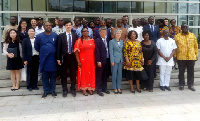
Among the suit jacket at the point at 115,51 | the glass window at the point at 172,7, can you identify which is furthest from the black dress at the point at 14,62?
the glass window at the point at 172,7

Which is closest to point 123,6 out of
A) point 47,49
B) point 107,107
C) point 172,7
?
point 172,7

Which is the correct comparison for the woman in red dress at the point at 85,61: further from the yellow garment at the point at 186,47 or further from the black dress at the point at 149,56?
the yellow garment at the point at 186,47

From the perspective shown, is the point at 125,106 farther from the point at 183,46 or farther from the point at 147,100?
the point at 183,46

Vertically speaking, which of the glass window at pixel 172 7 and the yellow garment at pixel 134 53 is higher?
the glass window at pixel 172 7

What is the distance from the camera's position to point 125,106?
16.2ft

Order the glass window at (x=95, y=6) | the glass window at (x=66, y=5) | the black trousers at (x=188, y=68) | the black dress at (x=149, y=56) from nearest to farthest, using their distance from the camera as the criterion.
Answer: the black dress at (x=149, y=56) → the black trousers at (x=188, y=68) → the glass window at (x=66, y=5) → the glass window at (x=95, y=6)

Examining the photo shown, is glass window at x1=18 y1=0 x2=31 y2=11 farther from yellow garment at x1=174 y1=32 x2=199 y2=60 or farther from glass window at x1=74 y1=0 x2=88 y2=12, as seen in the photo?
yellow garment at x1=174 y1=32 x2=199 y2=60

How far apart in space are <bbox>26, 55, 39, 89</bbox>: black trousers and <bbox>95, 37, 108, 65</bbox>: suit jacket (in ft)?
5.91

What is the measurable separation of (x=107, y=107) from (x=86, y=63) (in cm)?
147

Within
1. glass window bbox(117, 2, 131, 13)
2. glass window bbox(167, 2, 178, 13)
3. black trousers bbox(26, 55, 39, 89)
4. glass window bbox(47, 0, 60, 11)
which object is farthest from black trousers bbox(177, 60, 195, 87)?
glass window bbox(47, 0, 60, 11)

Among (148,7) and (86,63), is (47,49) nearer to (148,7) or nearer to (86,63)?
(86,63)

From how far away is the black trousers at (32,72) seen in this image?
5812mm

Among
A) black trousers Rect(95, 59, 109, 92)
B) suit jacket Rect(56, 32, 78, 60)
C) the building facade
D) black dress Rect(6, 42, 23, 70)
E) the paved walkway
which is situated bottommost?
the paved walkway

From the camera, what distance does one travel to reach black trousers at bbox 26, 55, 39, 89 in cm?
581
